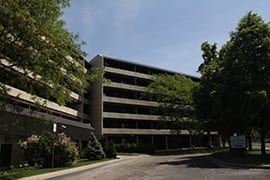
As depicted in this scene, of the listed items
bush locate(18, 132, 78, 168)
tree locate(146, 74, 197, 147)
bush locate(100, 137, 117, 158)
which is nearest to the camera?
bush locate(18, 132, 78, 168)

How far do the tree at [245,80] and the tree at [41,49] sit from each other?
15.2 metres

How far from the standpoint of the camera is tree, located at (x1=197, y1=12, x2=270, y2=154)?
1058 inches

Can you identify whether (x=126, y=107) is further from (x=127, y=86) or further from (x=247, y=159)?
(x=247, y=159)

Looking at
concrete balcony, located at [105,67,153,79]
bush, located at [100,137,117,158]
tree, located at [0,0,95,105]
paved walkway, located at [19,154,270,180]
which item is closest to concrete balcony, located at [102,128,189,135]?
concrete balcony, located at [105,67,153,79]

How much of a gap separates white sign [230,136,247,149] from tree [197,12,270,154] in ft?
3.78

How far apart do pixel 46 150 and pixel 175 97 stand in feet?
118

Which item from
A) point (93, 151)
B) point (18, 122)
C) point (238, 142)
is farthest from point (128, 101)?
point (18, 122)

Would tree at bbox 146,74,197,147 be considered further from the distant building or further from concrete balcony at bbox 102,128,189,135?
concrete balcony at bbox 102,128,189,135

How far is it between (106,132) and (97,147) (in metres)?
25.4

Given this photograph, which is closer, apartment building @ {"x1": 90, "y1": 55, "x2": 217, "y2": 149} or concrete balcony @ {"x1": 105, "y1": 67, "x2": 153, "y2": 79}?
apartment building @ {"x1": 90, "y1": 55, "x2": 217, "y2": 149}

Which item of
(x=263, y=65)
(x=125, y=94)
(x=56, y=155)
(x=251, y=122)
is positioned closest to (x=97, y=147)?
(x=56, y=155)

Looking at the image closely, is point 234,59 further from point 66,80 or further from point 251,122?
point 66,80

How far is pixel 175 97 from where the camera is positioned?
58844mm

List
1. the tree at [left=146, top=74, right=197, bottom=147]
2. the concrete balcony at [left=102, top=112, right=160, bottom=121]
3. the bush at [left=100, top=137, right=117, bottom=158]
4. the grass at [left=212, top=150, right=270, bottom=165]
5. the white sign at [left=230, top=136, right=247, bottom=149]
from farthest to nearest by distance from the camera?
the concrete balcony at [left=102, top=112, right=160, bottom=121], the tree at [left=146, top=74, right=197, bottom=147], the bush at [left=100, top=137, right=117, bottom=158], the white sign at [left=230, top=136, right=247, bottom=149], the grass at [left=212, top=150, right=270, bottom=165]
